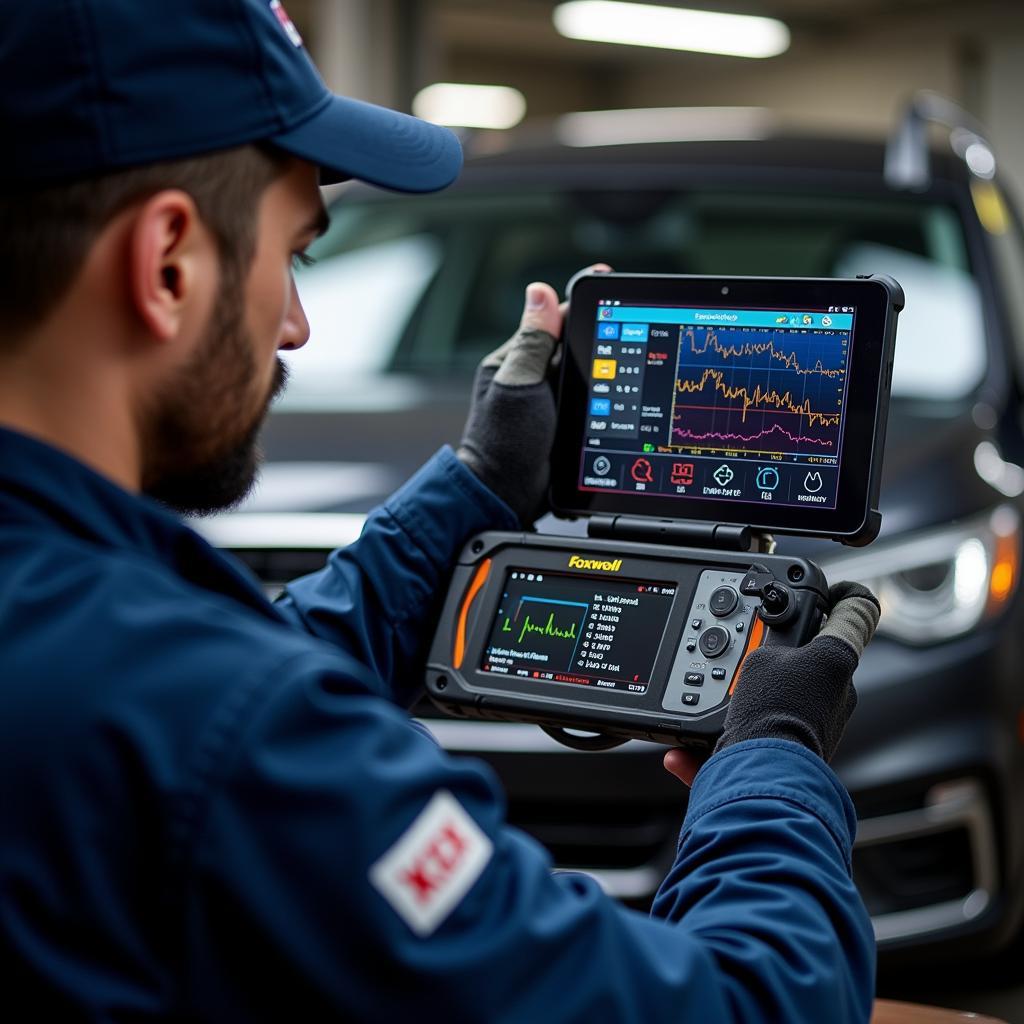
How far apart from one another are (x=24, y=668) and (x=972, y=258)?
8.68 feet

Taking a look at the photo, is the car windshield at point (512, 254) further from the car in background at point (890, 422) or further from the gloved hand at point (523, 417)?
the gloved hand at point (523, 417)

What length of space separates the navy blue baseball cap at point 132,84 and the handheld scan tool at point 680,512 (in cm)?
60

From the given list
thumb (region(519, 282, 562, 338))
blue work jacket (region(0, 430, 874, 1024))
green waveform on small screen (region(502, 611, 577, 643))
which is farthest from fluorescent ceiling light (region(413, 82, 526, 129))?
blue work jacket (region(0, 430, 874, 1024))

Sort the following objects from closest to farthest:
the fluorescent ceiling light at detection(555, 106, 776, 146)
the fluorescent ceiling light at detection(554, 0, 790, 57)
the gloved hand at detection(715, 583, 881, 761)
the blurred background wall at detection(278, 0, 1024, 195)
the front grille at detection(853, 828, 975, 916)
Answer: the gloved hand at detection(715, 583, 881, 761) < the front grille at detection(853, 828, 975, 916) < the fluorescent ceiling light at detection(555, 106, 776, 146) < the fluorescent ceiling light at detection(554, 0, 790, 57) < the blurred background wall at detection(278, 0, 1024, 195)

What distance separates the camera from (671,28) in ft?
38.5

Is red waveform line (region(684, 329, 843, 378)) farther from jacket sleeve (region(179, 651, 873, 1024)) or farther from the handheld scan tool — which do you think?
jacket sleeve (region(179, 651, 873, 1024))

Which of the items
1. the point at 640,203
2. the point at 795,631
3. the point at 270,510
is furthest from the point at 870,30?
the point at 795,631

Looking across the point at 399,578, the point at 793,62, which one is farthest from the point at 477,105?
the point at 399,578

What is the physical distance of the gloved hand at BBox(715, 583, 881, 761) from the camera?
1.17 meters

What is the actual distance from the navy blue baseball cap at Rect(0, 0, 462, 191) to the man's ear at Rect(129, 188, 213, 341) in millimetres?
32

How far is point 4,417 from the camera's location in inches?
36.2

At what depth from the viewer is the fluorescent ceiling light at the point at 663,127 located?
364 cm

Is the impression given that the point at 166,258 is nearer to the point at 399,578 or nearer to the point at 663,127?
the point at 399,578

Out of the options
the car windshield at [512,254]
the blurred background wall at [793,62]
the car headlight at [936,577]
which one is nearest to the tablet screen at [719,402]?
the car headlight at [936,577]
